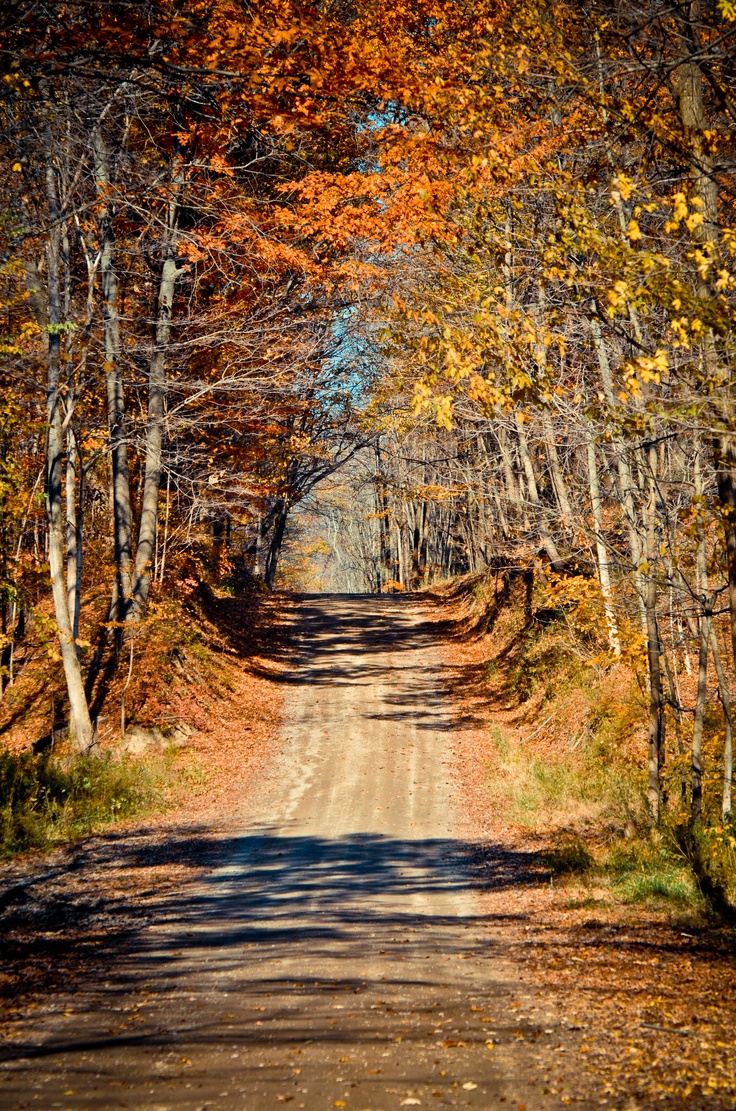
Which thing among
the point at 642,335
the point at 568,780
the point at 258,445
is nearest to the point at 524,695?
the point at 568,780

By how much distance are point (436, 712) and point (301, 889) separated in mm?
10446

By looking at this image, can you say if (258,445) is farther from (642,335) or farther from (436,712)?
(642,335)

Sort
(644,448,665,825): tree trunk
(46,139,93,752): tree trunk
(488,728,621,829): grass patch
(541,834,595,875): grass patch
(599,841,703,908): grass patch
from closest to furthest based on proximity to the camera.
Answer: (599,841,703,908): grass patch < (541,834,595,875): grass patch < (644,448,665,825): tree trunk < (488,728,621,829): grass patch < (46,139,93,752): tree trunk

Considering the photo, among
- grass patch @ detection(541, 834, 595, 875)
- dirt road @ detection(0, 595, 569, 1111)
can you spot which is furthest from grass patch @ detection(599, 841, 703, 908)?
dirt road @ detection(0, 595, 569, 1111)

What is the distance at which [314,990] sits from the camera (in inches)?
279

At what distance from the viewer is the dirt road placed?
17.7 ft

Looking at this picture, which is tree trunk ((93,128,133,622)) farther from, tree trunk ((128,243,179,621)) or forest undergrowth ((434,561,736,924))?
forest undergrowth ((434,561,736,924))

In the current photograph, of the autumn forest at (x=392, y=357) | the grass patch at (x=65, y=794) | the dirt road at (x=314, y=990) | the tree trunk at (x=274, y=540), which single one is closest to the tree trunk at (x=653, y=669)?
the autumn forest at (x=392, y=357)

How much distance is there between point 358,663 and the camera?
2512cm

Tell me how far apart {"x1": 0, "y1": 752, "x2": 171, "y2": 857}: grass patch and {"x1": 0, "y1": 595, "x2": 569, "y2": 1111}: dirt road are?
1.94 m

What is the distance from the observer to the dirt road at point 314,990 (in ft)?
17.7

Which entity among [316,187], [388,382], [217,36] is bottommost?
[388,382]

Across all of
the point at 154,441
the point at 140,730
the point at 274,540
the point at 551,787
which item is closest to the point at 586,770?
the point at 551,787

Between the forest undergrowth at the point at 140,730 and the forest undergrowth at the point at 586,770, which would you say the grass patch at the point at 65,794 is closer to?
the forest undergrowth at the point at 140,730
